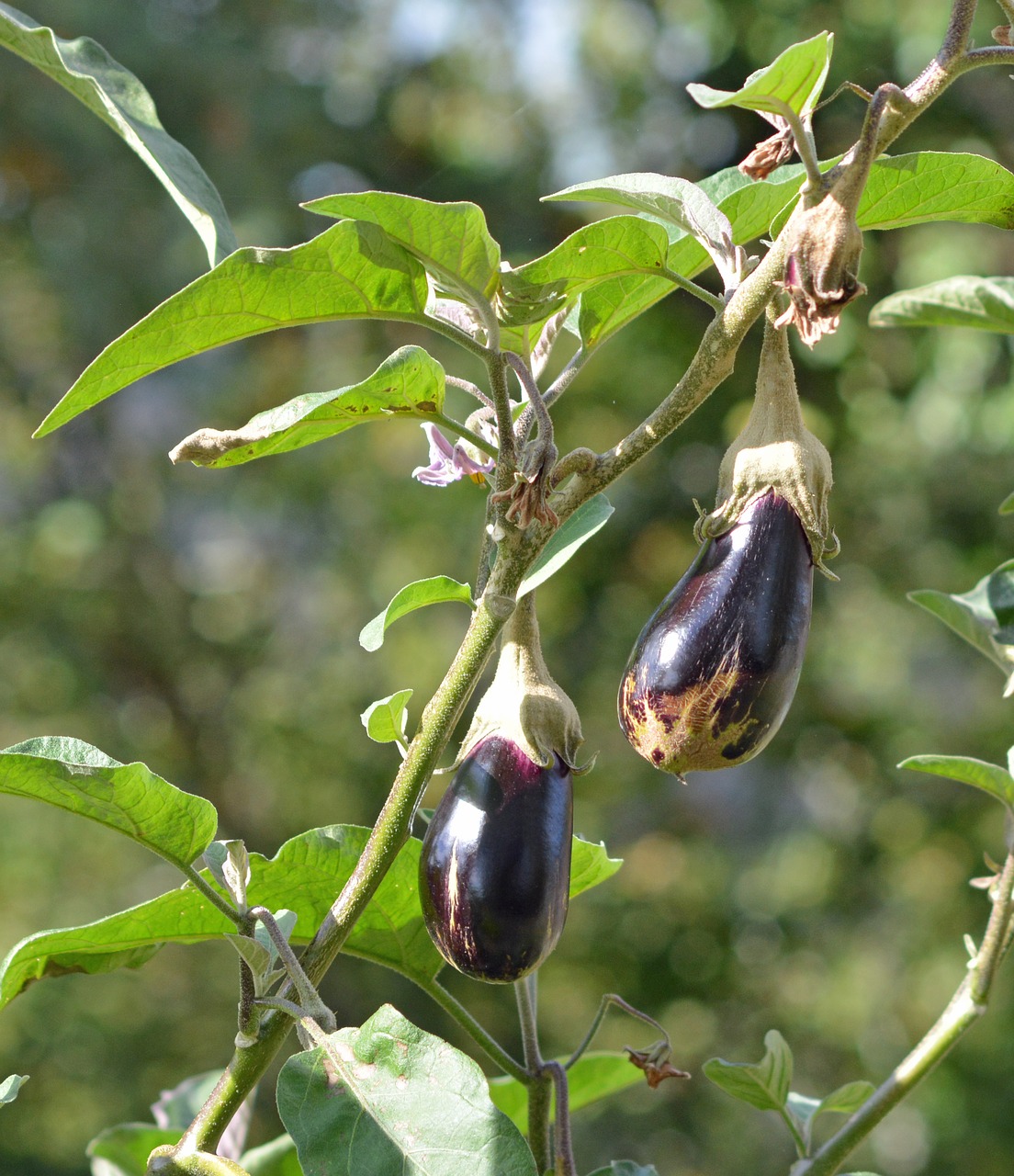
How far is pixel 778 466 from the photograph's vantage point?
372mm

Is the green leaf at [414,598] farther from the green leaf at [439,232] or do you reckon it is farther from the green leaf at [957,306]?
the green leaf at [957,306]

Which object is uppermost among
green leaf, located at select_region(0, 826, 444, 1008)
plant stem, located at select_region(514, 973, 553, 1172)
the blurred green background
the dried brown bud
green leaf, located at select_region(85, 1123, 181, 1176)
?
the dried brown bud

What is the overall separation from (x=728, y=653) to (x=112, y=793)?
19 cm

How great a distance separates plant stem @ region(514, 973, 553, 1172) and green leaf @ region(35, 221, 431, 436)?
0.77 ft

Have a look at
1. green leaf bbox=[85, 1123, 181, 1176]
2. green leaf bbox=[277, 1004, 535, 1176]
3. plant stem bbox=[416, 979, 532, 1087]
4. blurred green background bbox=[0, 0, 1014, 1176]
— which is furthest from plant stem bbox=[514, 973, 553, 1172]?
blurred green background bbox=[0, 0, 1014, 1176]

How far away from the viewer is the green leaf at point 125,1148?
59 centimetres

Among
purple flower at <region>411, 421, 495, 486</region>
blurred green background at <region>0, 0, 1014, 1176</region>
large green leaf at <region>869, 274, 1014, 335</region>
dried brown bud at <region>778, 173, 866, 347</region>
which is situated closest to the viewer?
dried brown bud at <region>778, 173, 866, 347</region>

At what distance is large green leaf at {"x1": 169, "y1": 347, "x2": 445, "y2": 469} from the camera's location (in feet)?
1.13

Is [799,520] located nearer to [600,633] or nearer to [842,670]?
[600,633]

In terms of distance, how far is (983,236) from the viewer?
7.59 feet

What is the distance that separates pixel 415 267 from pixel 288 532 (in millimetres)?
2558

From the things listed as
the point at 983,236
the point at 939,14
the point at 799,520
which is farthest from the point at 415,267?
the point at 983,236

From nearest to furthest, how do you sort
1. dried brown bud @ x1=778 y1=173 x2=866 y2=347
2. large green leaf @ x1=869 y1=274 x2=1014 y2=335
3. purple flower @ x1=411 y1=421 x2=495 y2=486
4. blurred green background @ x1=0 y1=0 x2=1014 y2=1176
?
1. dried brown bud @ x1=778 y1=173 x2=866 y2=347
2. purple flower @ x1=411 y1=421 x2=495 y2=486
3. large green leaf @ x1=869 y1=274 x2=1014 y2=335
4. blurred green background @ x1=0 y1=0 x2=1014 y2=1176

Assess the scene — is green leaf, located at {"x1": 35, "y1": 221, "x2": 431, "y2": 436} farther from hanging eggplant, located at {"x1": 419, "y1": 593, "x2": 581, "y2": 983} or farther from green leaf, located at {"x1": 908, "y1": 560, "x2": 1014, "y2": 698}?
green leaf, located at {"x1": 908, "y1": 560, "x2": 1014, "y2": 698}
